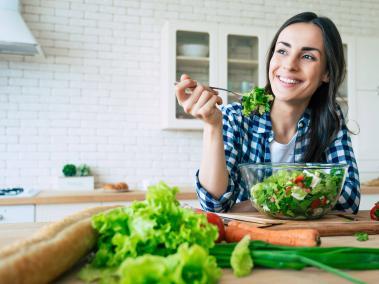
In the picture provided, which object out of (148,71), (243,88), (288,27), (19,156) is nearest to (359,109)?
(243,88)

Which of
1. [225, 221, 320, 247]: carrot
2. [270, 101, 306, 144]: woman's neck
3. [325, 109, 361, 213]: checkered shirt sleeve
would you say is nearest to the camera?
[225, 221, 320, 247]: carrot

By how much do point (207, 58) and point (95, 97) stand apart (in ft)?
3.42

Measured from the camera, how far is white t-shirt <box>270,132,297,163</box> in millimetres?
1747

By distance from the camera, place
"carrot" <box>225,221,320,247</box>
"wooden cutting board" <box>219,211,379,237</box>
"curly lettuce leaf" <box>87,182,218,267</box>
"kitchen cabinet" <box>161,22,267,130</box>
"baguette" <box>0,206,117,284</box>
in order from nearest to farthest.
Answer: "baguette" <box>0,206,117,284</box> → "curly lettuce leaf" <box>87,182,218,267</box> → "carrot" <box>225,221,320,247</box> → "wooden cutting board" <box>219,211,379,237</box> → "kitchen cabinet" <box>161,22,267,130</box>

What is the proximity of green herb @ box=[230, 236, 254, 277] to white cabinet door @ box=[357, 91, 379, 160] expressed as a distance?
11.0 ft

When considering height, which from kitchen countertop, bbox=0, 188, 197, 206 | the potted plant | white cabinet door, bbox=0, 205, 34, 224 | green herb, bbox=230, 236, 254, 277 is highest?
green herb, bbox=230, 236, 254, 277

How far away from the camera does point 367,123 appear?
371cm

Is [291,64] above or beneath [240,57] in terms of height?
beneath

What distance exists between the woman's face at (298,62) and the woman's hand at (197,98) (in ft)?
1.65

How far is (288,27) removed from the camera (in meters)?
1.75

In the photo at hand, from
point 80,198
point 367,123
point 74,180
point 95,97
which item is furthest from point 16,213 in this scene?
point 367,123

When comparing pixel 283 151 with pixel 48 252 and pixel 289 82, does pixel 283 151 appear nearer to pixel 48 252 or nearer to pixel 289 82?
pixel 289 82

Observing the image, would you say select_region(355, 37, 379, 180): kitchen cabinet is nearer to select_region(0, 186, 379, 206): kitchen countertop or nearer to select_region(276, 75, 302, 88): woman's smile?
select_region(0, 186, 379, 206): kitchen countertop

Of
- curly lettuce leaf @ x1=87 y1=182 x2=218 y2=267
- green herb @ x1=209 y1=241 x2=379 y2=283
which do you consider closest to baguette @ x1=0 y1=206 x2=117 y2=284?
curly lettuce leaf @ x1=87 y1=182 x2=218 y2=267
